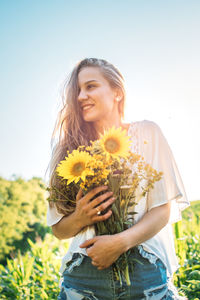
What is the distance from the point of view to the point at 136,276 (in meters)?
1.42

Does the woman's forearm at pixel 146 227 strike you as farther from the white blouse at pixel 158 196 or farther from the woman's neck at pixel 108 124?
the woman's neck at pixel 108 124

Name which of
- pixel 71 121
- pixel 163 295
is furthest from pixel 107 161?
pixel 71 121

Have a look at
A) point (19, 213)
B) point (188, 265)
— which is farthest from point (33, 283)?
point (19, 213)

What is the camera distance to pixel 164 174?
1611 mm

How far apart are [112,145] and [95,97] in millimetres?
677

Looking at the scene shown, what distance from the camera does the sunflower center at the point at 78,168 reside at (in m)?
1.42

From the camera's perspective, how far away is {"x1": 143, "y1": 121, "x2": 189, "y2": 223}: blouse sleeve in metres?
1.55

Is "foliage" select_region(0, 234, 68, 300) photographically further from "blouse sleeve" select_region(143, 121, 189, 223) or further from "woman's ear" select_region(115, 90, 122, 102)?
"woman's ear" select_region(115, 90, 122, 102)

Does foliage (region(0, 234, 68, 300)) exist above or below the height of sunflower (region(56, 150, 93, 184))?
below

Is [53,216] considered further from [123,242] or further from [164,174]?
[164,174]

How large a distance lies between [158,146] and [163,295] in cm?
85

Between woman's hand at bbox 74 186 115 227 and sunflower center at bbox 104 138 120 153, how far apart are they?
0.68 ft

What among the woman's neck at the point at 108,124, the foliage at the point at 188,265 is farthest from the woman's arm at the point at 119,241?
the foliage at the point at 188,265

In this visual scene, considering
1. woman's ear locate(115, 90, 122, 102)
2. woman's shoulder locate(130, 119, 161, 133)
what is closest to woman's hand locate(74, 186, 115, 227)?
woman's shoulder locate(130, 119, 161, 133)
